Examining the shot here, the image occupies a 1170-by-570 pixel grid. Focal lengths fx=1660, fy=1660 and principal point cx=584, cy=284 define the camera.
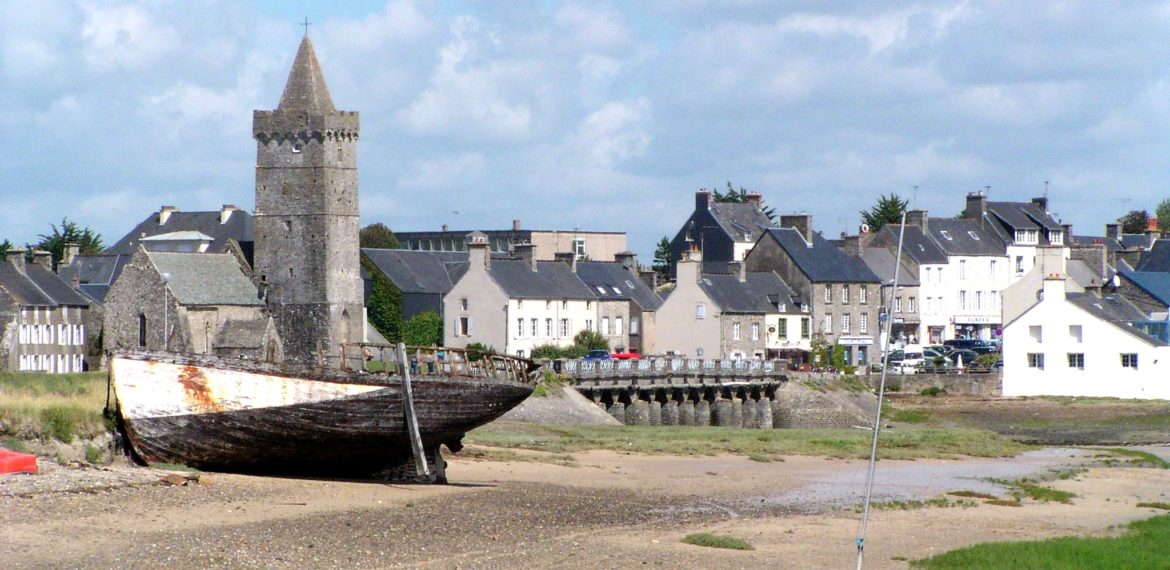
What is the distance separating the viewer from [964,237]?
4070 inches

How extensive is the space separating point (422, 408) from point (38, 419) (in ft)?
22.3

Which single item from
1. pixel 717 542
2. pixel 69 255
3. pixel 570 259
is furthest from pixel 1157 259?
pixel 717 542

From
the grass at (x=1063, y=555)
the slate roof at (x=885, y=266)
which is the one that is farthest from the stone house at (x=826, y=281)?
the grass at (x=1063, y=555)

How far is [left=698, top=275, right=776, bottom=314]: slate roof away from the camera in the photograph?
84.3 metres

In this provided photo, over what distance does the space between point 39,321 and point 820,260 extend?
1642 inches

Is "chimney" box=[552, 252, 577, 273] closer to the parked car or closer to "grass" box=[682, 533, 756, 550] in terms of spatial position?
the parked car

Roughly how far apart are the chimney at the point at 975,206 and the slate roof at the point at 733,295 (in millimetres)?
24013

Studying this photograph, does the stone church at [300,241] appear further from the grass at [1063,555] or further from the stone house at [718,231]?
the grass at [1063,555]

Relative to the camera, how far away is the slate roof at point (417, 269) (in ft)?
288

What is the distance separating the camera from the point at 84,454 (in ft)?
88.1

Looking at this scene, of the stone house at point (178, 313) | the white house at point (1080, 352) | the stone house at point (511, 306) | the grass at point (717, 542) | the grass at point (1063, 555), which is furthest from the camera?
the stone house at point (511, 306)

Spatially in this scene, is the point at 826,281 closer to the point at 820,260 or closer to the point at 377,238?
the point at 820,260

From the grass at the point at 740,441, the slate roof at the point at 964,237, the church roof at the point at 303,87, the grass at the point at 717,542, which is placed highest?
the church roof at the point at 303,87

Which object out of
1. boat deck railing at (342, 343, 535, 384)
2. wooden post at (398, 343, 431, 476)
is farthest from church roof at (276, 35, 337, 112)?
wooden post at (398, 343, 431, 476)
